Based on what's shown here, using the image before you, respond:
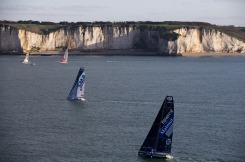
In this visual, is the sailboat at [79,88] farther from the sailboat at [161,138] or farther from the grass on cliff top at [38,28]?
the grass on cliff top at [38,28]

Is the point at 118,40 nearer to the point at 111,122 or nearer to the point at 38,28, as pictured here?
the point at 38,28

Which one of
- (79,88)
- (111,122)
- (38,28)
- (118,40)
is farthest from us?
(38,28)

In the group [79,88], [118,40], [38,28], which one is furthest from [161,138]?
[38,28]

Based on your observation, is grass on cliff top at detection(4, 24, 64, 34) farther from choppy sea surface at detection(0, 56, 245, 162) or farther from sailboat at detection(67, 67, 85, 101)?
sailboat at detection(67, 67, 85, 101)

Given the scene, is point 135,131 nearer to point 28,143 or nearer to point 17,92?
point 28,143

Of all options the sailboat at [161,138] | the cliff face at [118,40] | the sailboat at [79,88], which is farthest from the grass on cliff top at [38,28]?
the sailboat at [161,138]

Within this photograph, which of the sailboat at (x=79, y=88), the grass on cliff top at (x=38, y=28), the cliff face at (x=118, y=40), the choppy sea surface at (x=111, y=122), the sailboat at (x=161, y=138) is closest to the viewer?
the sailboat at (x=161, y=138)

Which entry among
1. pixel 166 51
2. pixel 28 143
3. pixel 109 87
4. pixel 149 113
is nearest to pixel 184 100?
pixel 149 113
